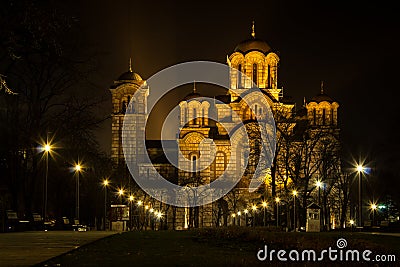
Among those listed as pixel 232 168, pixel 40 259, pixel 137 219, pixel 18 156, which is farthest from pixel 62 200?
pixel 40 259

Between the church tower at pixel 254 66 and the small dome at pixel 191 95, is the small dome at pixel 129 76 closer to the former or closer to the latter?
the small dome at pixel 191 95

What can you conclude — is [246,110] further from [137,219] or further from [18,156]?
[18,156]

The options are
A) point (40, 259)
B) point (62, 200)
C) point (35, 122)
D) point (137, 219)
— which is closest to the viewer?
point (40, 259)

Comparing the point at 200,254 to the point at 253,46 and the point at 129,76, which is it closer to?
the point at 253,46

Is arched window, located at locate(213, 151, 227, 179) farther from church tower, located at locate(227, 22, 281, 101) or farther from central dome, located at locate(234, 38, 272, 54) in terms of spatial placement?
central dome, located at locate(234, 38, 272, 54)

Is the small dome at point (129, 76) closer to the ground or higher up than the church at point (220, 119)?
higher up

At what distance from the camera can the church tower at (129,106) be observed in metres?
94.3

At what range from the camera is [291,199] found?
171ft

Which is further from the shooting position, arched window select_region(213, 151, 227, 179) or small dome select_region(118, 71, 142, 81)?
small dome select_region(118, 71, 142, 81)

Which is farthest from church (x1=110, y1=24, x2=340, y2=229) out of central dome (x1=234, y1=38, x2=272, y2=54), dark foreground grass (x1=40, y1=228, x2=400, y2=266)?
dark foreground grass (x1=40, y1=228, x2=400, y2=266)

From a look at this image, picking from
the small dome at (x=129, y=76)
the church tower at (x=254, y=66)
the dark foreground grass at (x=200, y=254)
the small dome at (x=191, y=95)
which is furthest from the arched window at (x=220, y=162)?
the dark foreground grass at (x=200, y=254)

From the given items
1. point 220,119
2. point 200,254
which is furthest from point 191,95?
point 200,254

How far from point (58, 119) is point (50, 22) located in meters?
22.5

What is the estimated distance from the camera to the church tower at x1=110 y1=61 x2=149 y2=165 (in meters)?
94.3
